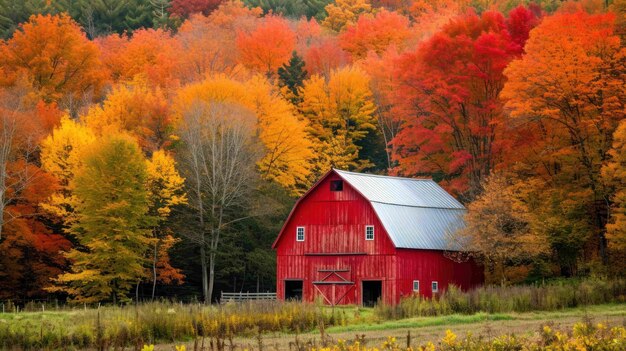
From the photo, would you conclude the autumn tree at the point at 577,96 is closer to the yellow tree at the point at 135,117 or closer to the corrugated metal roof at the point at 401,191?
the corrugated metal roof at the point at 401,191

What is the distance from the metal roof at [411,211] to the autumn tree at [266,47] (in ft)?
132

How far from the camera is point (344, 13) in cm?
11962

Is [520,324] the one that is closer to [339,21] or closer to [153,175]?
[153,175]

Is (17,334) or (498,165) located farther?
(498,165)

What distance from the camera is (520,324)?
31.8 meters

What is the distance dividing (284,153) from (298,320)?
33677 mm

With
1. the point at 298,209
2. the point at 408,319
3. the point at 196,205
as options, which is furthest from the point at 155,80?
the point at 408,319

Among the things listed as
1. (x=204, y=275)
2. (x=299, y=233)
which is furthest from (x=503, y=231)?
(x=204, y=275)

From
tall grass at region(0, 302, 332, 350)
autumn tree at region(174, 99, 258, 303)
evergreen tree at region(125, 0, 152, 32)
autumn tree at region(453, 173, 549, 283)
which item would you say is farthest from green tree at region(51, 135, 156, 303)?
evergreen tree at region(125, 0, 152, 32)

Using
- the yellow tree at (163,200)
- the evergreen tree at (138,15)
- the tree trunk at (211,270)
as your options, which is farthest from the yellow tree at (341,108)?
the evergreen tree at (138,15)

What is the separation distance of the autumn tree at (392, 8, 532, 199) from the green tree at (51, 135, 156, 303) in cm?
1658

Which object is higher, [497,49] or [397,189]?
[497,49]

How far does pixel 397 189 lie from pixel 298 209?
564cm

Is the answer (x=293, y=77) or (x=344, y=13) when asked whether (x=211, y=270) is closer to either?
(x=293, y=77)
